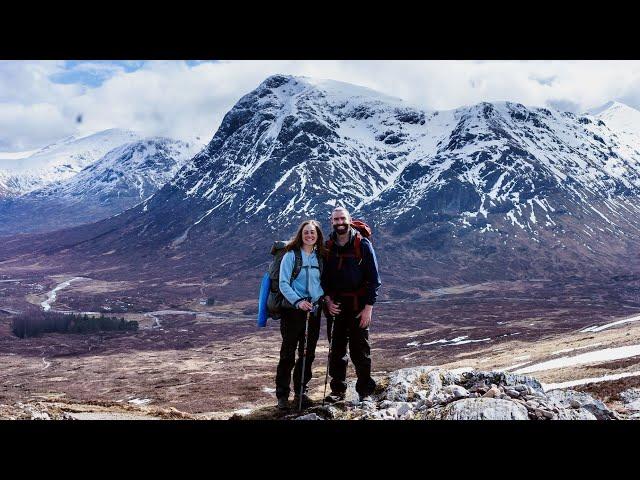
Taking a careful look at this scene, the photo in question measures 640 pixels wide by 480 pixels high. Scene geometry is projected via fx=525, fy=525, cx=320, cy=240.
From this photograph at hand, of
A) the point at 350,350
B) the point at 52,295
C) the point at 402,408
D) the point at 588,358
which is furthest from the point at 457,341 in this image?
the point at 52,295

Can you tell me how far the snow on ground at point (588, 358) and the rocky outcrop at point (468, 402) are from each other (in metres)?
14.4

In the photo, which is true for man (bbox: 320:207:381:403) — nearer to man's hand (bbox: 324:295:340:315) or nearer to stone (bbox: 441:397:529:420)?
man's hand (bbox: 324:295:340:315)

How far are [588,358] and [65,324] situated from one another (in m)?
93.9

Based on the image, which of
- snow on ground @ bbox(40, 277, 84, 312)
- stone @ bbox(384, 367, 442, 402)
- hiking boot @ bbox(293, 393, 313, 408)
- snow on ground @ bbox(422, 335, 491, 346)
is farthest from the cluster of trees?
hiking boot @ bbox(293, 393, 313, 408)

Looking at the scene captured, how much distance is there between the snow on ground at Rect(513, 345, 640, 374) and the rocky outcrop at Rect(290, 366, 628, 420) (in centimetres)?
1441

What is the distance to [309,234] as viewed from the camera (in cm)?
842

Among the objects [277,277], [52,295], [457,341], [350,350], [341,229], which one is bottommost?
[52,295]

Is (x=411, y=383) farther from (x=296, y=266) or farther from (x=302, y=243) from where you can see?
(x=302, y=243)

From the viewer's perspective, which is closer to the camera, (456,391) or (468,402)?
(468,402)
